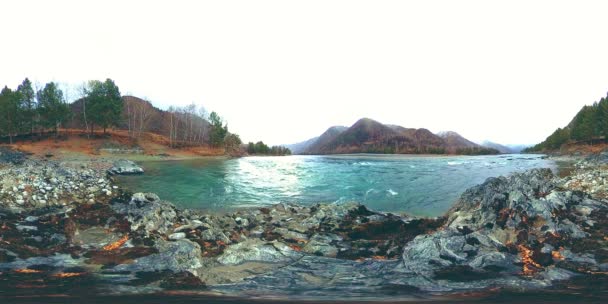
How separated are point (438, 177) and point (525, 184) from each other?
18.0 feet

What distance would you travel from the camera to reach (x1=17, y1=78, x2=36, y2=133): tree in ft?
139

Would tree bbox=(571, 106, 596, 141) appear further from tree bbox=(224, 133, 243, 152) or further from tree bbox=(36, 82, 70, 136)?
tree bbox=(36, 82, 70, 136)

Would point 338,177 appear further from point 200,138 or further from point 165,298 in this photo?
point 200,138

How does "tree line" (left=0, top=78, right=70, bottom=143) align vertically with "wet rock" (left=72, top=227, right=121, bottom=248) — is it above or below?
above

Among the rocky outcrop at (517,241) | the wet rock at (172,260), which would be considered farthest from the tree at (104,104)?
the rocky outcrop at (517,241)

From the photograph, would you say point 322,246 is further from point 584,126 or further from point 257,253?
point 584,126

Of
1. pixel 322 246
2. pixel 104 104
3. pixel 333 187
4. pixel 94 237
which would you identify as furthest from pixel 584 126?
pixel 104 104

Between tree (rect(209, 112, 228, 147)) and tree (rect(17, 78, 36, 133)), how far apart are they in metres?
26.9

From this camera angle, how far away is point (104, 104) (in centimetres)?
4341

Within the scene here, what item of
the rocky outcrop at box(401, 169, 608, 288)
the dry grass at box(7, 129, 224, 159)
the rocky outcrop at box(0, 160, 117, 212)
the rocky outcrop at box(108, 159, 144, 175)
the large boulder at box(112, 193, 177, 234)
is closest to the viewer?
the rocky outcrop at box(401, 169, 608, 288)

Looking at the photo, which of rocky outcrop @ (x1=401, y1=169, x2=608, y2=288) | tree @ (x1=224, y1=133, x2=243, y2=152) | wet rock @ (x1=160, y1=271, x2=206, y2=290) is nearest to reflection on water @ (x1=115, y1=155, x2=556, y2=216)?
rocky outcrop @ (x1=401, y1=169, x2=608, y2=288)

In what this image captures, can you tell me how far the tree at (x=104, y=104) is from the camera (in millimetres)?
42844

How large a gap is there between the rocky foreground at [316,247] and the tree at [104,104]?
34675 mm

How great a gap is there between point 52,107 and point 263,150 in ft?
136
